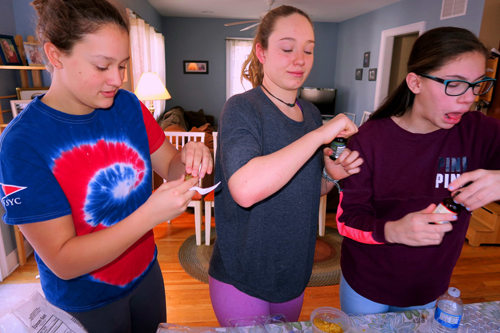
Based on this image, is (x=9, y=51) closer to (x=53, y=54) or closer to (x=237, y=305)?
(x=53, y=54)

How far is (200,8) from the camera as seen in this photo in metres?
6.25

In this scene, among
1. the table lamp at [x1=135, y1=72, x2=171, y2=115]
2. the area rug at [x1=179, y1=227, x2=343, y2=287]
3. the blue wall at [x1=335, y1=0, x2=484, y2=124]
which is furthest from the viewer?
the blue wall at [x1=335, y1=0, x2=484, y2=124]

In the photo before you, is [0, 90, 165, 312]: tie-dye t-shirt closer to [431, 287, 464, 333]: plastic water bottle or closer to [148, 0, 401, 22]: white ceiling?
[431, 287, 464, 333]: plastic water bottle

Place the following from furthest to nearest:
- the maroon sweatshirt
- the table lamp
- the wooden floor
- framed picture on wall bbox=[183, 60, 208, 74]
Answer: framed picture on wall bbox=[183, 60, 208, 74] < the table lamp < the wooden floor < the maroon sweatshirt

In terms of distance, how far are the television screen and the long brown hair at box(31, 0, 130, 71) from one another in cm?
715

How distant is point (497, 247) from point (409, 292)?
293 cm

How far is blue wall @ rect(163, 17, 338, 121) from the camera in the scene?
746 centimetres

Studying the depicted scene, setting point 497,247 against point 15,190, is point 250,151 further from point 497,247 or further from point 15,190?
point 497,247

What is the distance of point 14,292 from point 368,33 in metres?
7.05

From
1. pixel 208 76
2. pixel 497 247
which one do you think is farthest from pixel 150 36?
pixel 497 247

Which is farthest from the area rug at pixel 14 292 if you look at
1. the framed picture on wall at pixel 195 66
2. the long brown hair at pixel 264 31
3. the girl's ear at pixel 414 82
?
the framed picture on wall at pixel 195 66

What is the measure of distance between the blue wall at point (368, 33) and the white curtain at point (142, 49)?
14.2 ft

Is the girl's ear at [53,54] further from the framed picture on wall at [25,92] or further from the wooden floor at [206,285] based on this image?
the framed picture on wall at [25,92]

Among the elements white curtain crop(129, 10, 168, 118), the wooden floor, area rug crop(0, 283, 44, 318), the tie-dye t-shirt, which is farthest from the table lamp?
the tie-dye t-shirt
